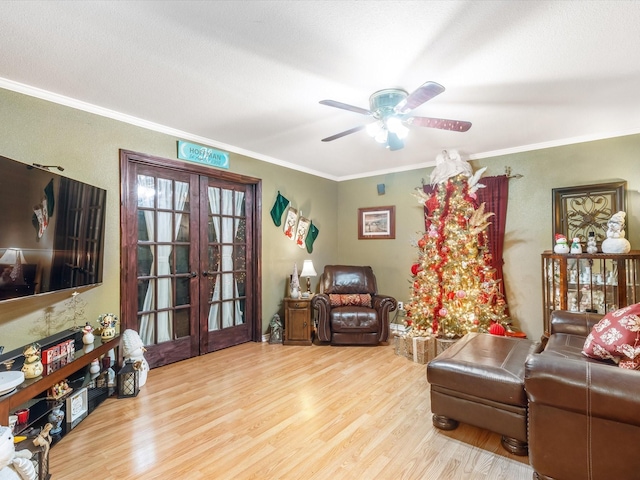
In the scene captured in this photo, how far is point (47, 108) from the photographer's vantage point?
260cm

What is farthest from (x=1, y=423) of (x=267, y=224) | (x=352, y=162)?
(x=352, y=162)

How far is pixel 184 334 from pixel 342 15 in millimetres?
3420

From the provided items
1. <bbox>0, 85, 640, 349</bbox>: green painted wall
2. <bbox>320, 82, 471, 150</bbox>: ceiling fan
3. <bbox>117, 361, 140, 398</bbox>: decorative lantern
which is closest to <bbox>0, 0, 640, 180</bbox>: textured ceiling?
<bbox>320, 82, 471, 150</bbox>: ceiling fan

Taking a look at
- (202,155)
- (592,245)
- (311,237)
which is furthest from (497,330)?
(202,155)

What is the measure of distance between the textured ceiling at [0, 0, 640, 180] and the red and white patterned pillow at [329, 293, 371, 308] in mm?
2212

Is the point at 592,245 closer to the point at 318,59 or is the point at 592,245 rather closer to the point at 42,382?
the point at 318,59

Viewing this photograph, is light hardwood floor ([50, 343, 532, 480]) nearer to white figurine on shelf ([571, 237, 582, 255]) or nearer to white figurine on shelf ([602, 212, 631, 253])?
white figurine on shelf ([571, 237, 582, 255])

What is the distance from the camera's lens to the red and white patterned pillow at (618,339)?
70.1 inches

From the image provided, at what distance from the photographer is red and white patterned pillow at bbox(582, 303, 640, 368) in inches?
70.1

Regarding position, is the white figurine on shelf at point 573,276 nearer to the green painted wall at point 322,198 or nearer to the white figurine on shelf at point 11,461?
the green painted wall at point 322,198

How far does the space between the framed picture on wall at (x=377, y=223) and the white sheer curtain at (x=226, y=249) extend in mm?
2105

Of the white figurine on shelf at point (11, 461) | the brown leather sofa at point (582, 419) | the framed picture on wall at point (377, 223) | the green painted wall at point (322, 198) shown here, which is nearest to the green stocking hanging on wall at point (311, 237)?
the green painted wall at point (322, 198)

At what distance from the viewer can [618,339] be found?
189 centimetres

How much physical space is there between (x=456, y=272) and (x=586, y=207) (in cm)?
160
